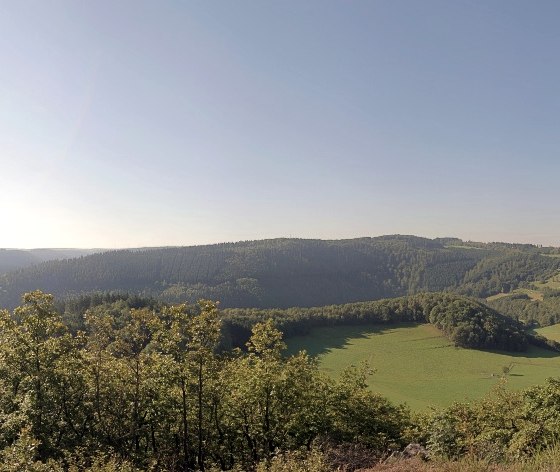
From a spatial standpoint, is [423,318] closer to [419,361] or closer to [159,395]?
[419,361]

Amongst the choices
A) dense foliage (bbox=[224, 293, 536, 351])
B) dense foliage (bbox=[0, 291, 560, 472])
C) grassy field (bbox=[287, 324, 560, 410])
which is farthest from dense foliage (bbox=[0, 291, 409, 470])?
dense foliage (bbox=[224, 293, 536, 351])

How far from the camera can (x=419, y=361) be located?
128 m

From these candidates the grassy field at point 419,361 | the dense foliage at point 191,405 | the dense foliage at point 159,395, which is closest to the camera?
the dense foliage at point 191,405

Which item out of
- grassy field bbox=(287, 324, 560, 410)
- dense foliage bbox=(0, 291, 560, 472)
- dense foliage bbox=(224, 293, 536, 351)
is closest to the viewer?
dense foliage bbox=(0, 291, 560, 472)

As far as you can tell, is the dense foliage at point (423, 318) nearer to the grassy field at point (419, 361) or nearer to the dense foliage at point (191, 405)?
the grassy field at point (419, 361)

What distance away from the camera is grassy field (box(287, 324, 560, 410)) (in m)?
102

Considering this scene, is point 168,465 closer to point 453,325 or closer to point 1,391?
point 1,391

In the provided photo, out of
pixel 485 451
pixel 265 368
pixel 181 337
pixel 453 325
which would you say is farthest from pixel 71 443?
pixel 453 325

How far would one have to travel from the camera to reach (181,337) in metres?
24.6

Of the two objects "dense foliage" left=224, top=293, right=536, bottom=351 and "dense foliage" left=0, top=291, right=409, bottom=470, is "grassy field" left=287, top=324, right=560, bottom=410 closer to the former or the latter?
"dense foliage" left=224, top=293, right=536, bottom=351

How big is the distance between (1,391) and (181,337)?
11.4 meters

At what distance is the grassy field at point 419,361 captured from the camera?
102375 mm

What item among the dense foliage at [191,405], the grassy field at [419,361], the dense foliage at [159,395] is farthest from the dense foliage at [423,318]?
the dense foliage at [159,395]

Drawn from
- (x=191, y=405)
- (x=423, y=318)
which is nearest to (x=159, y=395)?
(x=191, y=405)
